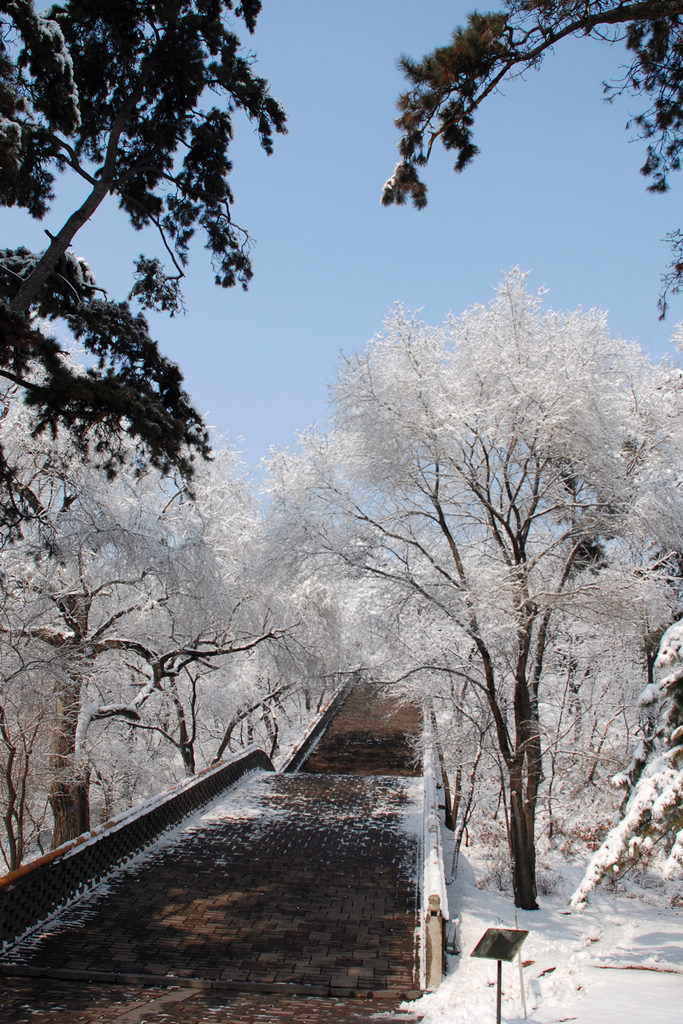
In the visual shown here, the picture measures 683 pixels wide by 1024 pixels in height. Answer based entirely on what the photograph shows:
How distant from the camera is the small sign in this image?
5.67 m

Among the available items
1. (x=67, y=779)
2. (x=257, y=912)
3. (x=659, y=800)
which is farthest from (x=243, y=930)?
(x=67, y=779)

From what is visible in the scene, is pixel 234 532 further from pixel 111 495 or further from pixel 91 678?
pixel 91 678

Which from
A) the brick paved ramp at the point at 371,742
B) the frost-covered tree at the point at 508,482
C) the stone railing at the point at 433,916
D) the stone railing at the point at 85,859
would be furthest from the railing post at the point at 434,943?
the brick paved ramp at the point at 371,742

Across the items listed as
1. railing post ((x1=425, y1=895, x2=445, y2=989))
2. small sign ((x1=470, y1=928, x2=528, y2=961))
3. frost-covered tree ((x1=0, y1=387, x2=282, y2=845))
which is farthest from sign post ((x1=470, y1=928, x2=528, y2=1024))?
frost-covered tree ((x1=0, y1=387, x2=282, y2=845))

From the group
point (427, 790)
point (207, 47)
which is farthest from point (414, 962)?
point (207, 47)

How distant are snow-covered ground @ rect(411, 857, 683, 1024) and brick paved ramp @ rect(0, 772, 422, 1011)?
0.84m

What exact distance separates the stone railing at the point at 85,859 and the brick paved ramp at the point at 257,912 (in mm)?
214

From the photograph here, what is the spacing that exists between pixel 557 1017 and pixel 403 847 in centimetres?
559

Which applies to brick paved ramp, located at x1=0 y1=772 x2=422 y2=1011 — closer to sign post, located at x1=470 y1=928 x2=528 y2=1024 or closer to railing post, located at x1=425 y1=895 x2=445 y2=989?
railing post, located at x1=425 y1=895 x2=445 y2=989

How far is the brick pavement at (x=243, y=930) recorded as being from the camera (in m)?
6.44

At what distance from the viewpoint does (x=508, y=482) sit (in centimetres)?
1271

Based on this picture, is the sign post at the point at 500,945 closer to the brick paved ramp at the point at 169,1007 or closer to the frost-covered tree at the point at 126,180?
the brick paved ramp at the point at 169,1007

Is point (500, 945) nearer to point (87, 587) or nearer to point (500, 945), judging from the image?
point (500, 945)

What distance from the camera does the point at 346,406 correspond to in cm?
1280
